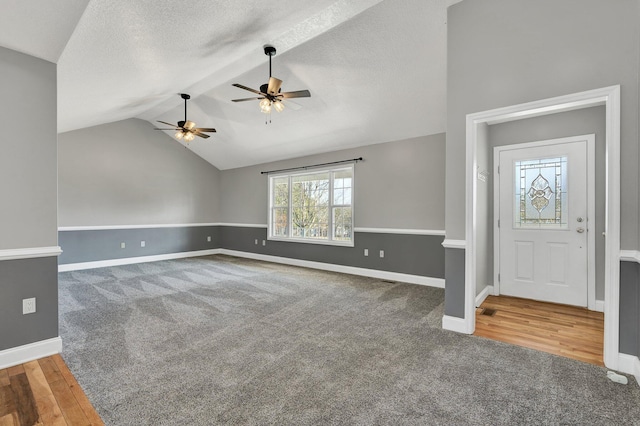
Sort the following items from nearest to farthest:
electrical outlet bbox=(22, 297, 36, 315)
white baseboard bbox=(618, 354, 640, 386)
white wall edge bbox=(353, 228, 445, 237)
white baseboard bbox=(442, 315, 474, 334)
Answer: white baseboard bbox=(618, 354, 640, 386)
electrical outlet bbox=(22, 297, 36, 315)
white baseboard bbox=(442, 315, 474, 334)
white wall edge bbox=(353, 228, 445, 237)

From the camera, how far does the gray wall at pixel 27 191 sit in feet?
7.57

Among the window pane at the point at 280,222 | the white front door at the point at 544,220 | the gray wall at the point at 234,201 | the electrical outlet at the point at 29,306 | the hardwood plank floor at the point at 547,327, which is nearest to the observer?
the electrical outlet at the point at 29,306

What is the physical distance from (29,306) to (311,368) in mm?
2375

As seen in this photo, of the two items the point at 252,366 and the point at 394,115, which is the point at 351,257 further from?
the point at 252,366

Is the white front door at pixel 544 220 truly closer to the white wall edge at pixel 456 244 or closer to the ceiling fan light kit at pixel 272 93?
the white wall edge at pixel 456 244

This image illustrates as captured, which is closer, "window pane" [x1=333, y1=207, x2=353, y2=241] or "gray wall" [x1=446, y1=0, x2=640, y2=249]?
"gray wall" [x1=446, y1=0, x2=640, y2=249]

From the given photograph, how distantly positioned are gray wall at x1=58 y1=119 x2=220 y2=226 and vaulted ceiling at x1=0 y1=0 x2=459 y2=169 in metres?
0.77

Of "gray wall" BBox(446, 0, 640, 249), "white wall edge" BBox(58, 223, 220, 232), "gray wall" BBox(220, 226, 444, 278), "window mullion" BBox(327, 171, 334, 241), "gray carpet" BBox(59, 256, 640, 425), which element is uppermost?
"gray wall" BBox(446, 0, 640, 249)

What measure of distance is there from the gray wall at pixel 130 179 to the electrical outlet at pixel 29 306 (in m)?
4.26

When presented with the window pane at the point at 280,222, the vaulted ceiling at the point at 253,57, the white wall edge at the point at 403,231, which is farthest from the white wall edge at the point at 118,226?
the white wall edge at the point at 403,231

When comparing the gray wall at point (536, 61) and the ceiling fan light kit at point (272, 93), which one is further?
the ceiling fan light kit at point (272, 93)

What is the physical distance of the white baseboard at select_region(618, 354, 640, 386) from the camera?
84.0 inches

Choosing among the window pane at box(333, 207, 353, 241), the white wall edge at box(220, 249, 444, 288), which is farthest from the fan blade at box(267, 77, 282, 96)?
the white wall edge at box(220, 249, 444, 288)

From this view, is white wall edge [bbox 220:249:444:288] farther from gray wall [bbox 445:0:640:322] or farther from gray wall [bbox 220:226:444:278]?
gray wall [bbox 445:0:640:322]
